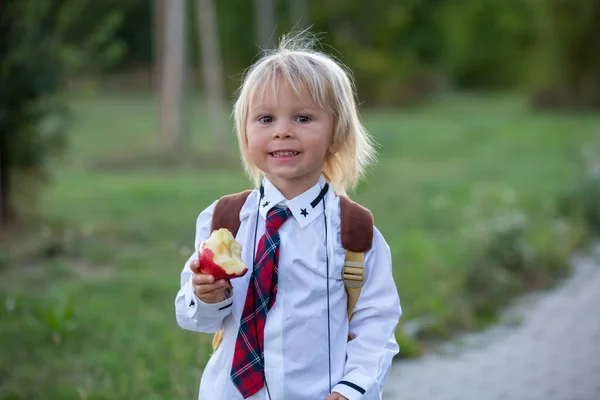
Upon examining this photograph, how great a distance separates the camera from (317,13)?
3644 cm

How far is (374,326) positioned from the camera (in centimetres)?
298

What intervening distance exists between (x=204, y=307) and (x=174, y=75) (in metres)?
14.0

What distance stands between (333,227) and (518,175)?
12663mm

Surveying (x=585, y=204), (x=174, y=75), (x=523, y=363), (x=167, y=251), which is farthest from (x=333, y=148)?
Result: (x=174, y=75)

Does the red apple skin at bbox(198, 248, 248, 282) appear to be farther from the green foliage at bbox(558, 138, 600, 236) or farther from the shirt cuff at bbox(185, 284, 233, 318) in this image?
the green foliage at bbox(558, 138, 600, 236)

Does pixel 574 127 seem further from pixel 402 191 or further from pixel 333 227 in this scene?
pixel 333 227

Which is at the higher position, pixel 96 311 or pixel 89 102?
pixel 89 102

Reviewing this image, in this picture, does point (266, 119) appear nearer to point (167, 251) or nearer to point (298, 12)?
point (167, 251)

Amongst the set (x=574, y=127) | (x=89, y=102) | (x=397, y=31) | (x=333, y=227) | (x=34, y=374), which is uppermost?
(x=397, y=31)

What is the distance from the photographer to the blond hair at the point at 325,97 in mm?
2984

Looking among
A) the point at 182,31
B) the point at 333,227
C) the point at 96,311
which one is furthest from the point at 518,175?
the point at 333,227

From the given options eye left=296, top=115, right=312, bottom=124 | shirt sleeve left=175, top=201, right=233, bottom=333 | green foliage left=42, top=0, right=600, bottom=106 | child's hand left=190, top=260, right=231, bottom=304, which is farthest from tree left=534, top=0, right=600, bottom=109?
child's hand left=190, top=260, right=231, bottom=304

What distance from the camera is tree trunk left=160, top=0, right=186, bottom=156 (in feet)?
50.4

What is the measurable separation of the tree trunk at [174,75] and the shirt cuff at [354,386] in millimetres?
12824
